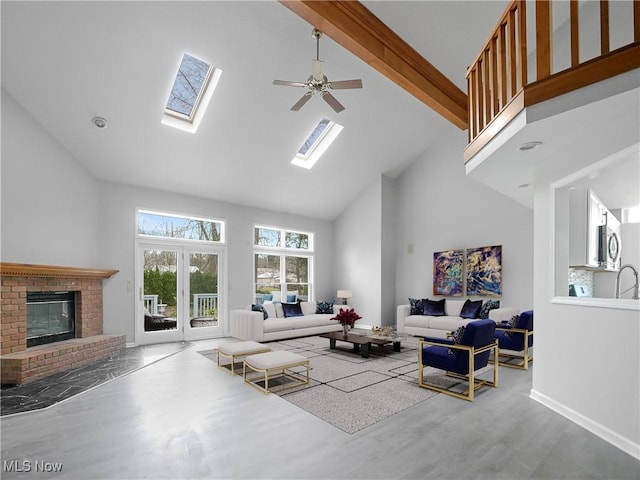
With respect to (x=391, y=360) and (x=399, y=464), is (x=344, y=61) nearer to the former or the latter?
(x=391, y=360)

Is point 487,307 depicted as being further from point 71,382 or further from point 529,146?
point 71,382

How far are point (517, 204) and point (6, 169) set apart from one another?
835 cm

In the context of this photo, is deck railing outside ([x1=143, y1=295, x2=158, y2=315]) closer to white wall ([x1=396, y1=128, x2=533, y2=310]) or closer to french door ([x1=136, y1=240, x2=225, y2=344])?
french door ([x1=136, y1=240, x2=225, y2=344])

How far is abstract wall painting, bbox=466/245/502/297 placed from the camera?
7.19m

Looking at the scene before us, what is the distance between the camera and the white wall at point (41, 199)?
4582 millimetres

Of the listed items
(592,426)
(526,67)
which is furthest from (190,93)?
(592,426)

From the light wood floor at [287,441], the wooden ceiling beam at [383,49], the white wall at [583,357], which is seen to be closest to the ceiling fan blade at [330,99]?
the wooden ceiling beam at [383,49]

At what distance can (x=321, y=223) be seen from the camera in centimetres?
1006

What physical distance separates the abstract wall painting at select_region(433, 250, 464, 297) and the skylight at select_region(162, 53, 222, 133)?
5.88 meters

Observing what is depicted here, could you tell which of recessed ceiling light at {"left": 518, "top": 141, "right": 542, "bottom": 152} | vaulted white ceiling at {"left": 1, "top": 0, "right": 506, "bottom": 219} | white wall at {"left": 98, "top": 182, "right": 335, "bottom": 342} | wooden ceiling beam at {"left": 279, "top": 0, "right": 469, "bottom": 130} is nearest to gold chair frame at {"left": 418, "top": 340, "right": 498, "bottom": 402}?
recessed ceiling light at {"left": 518, "top": 141, "right": 542, "bottom": 152}

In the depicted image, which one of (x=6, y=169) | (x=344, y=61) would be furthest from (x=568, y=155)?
(x=6, y=169)

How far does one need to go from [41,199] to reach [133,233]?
1739 mm

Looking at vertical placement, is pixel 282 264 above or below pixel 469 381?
above

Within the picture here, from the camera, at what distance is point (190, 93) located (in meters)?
5.72
